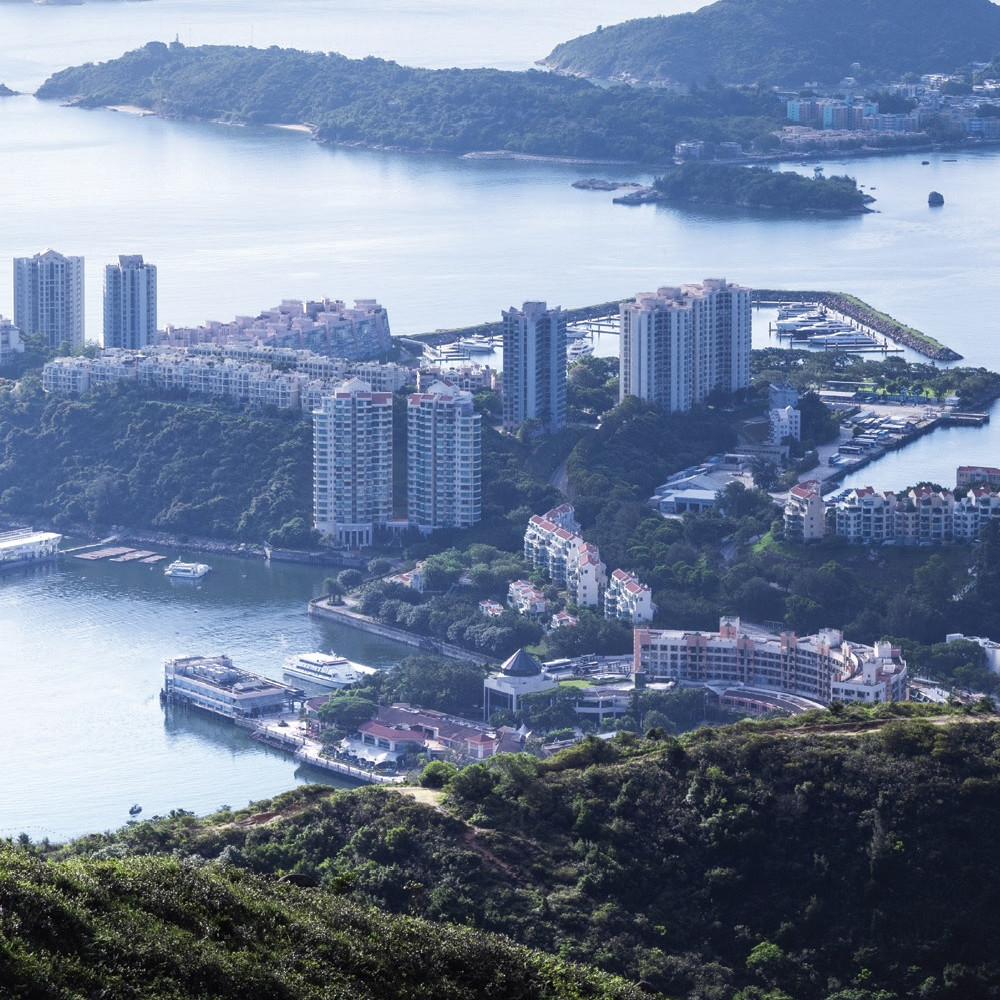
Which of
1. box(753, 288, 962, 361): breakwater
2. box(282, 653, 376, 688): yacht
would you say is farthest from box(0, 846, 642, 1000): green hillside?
box(753, 288, 962, 361): breakwater

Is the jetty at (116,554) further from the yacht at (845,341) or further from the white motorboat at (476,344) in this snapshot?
the yacht at (845,341)

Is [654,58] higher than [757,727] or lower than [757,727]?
higher

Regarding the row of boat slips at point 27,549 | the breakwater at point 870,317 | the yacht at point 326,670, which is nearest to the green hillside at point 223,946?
the yacht at point 326,670

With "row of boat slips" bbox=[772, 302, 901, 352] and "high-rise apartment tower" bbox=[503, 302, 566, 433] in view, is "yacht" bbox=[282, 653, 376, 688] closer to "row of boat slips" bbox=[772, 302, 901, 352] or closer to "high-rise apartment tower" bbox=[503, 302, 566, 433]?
"high-rise apartment tower" bbox=[503, 302, 566, 433]

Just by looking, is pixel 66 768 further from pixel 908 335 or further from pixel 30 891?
pixel 908 335

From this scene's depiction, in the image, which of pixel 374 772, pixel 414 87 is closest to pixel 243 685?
pixel 374 772

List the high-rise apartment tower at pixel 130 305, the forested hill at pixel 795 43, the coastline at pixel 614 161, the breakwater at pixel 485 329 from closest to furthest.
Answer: the high-rise apartment tower at pixel 130 305, the breakwater at pixel 485 329, the coastline at pixel 614 161, the forested hill at pixel 795 43
